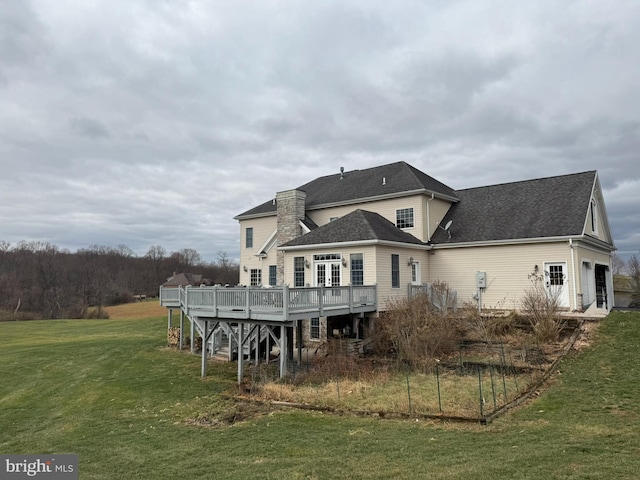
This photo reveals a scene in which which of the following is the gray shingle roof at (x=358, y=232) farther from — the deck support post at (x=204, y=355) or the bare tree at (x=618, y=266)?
the bare tree at (x=618, y=266)

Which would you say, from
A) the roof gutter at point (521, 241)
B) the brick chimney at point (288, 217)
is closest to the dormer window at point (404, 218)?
the roof gutter at point (521, 241)

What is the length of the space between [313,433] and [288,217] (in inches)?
637

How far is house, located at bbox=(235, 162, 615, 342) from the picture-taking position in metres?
17.8

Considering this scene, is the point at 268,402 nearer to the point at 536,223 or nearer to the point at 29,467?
the point at 29,467

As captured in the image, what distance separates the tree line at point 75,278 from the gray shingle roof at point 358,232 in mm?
44920

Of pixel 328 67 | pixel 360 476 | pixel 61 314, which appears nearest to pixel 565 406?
pixel 360 476

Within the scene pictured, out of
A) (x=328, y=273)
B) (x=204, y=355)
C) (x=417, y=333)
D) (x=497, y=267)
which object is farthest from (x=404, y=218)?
(x=204, y=355)

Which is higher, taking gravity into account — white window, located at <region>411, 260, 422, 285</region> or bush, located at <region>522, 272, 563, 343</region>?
white window, located at <region>411, 260, 422, 285</region>

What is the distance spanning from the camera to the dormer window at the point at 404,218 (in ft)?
70.7

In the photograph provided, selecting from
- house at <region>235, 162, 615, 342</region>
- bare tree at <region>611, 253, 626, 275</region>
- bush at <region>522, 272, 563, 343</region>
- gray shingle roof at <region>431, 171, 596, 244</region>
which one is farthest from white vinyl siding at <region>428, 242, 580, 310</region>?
bare tree at <region>611, 253, 626, 275</region>

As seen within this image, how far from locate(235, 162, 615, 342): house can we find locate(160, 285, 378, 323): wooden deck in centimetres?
170

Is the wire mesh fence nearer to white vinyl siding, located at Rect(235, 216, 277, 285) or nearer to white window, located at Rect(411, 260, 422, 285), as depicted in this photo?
white window, located at Rect(411, 260, 422, 285)

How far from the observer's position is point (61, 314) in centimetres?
5575

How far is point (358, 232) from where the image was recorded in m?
18.2
